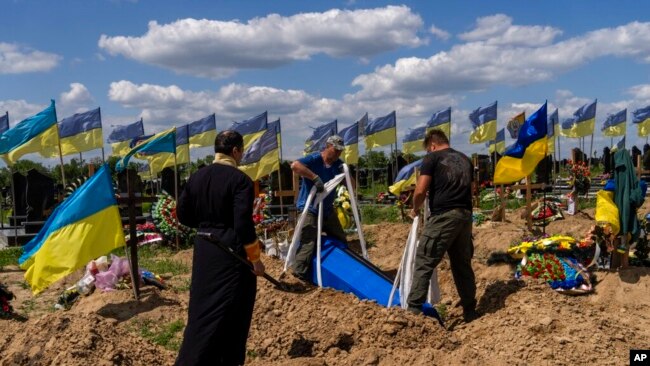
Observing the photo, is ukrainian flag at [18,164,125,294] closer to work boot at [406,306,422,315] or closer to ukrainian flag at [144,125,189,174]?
work boot at [406,306,422,315]

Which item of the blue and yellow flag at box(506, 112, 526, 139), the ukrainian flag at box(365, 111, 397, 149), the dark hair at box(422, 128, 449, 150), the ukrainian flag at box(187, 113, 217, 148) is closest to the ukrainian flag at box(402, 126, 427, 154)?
the ukrainian flag at box(365, 111, 397, 149)

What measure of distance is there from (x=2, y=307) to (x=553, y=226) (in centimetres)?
936

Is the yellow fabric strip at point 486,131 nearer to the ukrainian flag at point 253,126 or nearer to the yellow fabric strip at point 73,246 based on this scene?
the ukrainian flag at point 253,126

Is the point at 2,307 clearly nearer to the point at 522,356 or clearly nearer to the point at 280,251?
the point at 280,251

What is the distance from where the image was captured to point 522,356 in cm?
474

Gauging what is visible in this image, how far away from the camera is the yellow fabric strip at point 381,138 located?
2180 centimetres

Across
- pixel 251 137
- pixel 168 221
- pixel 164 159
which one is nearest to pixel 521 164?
pixel 168 221

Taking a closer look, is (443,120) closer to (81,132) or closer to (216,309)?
(81,132)

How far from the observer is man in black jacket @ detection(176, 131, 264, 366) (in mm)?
4031

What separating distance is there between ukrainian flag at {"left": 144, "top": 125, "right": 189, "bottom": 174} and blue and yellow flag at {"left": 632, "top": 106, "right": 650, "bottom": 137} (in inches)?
746

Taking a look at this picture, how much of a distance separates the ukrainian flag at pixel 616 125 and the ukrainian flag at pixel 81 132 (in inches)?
852

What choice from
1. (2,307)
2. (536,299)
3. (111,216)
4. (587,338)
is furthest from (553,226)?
(2,307)

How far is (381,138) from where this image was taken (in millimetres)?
21812

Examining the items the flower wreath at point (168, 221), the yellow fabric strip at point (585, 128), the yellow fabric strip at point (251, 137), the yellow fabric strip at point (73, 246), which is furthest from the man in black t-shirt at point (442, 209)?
the yellow fabric strip at point (585, 128)
